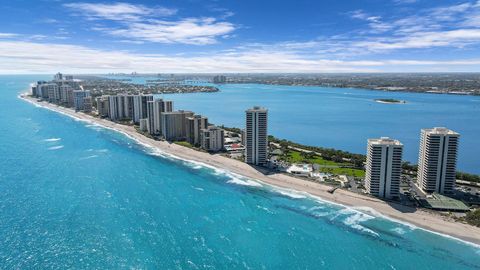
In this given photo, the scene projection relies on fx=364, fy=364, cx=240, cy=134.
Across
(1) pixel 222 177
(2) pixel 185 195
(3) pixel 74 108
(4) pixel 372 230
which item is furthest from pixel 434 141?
(3) pixel 74 108

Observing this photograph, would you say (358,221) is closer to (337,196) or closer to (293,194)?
(337,196)

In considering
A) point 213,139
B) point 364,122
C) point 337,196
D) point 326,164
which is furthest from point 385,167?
point 364,122

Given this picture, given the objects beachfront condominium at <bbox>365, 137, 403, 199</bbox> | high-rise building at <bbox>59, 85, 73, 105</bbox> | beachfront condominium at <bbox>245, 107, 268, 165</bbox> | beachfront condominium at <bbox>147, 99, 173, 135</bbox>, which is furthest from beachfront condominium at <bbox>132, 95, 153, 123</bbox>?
beachfront condominium at <bbox>365, 137, 403, 199</bbox>

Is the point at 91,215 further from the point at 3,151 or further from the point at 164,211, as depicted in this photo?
the point at 3,151

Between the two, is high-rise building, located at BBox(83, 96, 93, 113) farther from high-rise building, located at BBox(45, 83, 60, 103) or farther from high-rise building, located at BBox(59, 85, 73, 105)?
high-rise building, located at BBox(45, 83, 60, 103)

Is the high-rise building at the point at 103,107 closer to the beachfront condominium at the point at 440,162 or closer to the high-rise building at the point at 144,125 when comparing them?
the high-rise building at the point at 144,125

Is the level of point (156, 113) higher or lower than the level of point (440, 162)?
higher
